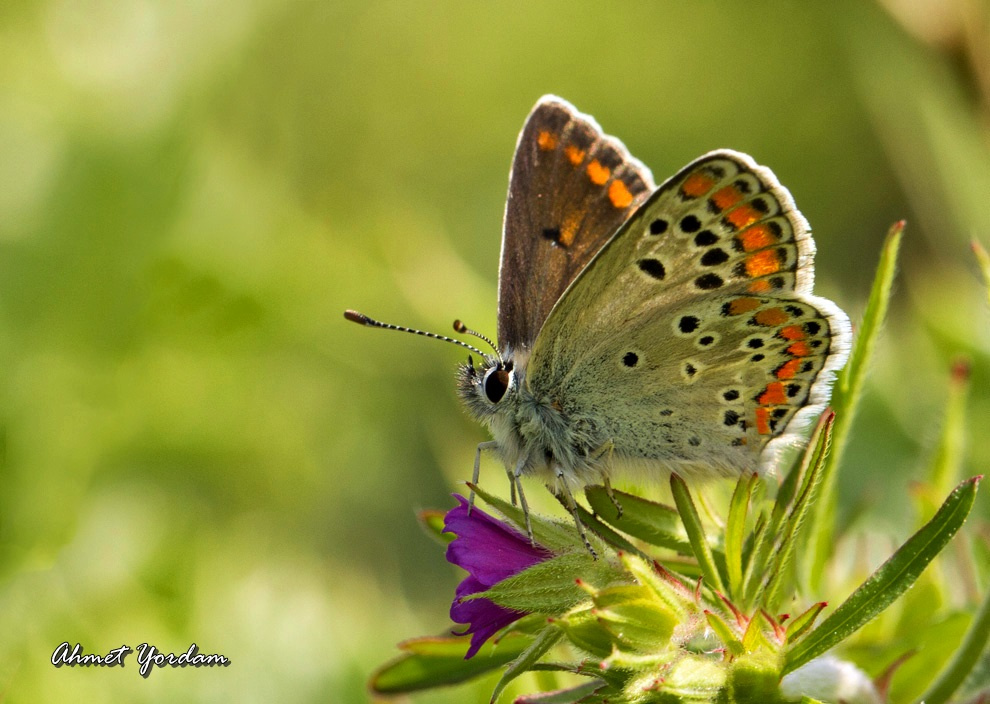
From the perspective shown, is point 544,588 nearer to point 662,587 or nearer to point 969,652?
point 662,587

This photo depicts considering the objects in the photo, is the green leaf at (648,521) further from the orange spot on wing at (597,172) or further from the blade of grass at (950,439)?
the orange spot on wing at (597,172)

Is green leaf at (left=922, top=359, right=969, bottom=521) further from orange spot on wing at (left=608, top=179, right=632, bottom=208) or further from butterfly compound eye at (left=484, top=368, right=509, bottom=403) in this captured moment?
butterfly compound eye at (left=484, top=368, right=509, bottom=403)

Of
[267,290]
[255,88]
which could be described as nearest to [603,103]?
[255,88]

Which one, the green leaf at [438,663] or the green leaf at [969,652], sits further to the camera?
the green leaf at [438,663]

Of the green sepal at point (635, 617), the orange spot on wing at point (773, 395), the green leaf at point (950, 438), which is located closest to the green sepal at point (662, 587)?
the green sepal at point (635, 617)

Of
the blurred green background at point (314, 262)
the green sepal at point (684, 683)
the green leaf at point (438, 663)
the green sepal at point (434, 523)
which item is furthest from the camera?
the blurred green background at point (314, 262)

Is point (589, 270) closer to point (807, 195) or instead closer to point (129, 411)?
point (129, 411)

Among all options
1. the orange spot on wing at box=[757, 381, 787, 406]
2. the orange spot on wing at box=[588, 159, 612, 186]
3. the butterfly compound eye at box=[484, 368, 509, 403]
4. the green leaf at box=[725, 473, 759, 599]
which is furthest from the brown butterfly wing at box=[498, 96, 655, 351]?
the green leaf at box=[725, 473, 759, 599]
